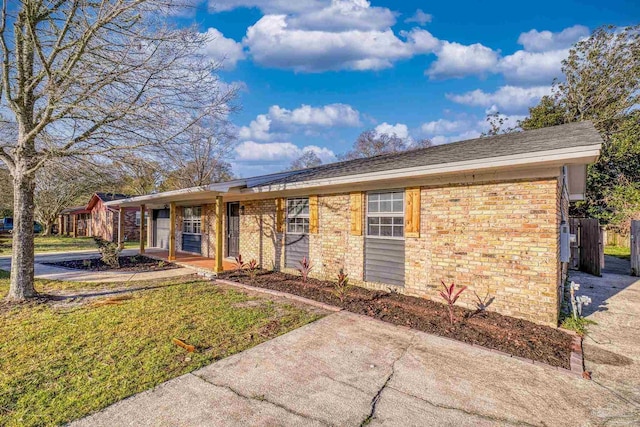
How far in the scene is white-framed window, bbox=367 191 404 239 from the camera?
21.1 feet

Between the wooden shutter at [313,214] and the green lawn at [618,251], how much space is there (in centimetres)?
1475

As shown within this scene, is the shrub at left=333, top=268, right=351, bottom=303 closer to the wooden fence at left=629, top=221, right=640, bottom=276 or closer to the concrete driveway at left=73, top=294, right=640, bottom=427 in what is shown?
the concrete driveway at left=73, top=294, right=640, bottom=427

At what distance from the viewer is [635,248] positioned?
29.9 ft

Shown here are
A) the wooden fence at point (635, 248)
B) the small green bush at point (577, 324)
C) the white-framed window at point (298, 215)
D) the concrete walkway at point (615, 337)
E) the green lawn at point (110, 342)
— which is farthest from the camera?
the wooden fence at point (635, 248)

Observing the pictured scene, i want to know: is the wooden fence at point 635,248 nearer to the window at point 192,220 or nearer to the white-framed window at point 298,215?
the white-framed window at point 298,215

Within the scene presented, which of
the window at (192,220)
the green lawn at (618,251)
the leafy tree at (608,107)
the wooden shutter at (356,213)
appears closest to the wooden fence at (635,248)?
the green lawn at (618,251)

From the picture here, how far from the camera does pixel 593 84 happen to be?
17609 mm

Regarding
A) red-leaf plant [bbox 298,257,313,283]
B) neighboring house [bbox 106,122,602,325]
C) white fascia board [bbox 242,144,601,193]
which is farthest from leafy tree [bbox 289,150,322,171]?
white fascia board [bbox 242,144,601,193]

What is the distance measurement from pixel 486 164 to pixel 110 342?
19.6 feet

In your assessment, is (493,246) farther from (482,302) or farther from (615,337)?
(615,337)

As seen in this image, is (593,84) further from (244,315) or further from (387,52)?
(244,315)

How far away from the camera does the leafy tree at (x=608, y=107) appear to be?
606 inches

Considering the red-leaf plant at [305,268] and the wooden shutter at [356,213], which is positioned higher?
the wooden shutter at [356,213]

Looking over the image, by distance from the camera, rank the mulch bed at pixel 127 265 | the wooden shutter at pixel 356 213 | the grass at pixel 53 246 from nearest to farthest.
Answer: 1. the wooden shutter at pixel 356 213
2. the mulch bed at pixel 127 265
3. the grass at pixel 53 246
